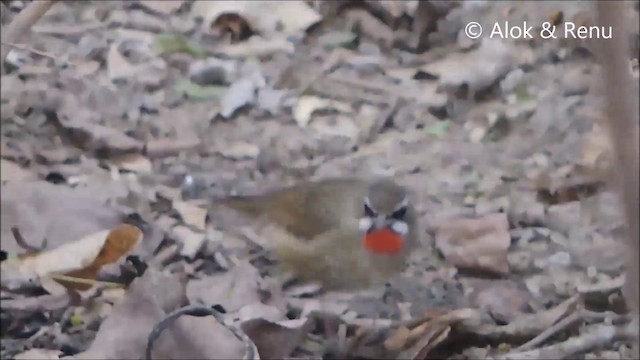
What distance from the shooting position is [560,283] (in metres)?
3.67

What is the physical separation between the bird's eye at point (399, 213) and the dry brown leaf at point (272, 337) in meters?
0.73

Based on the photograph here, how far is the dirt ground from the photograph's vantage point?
10.8 feet

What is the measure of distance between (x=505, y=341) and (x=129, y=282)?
1.36 metres

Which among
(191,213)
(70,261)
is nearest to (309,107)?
(191,213)

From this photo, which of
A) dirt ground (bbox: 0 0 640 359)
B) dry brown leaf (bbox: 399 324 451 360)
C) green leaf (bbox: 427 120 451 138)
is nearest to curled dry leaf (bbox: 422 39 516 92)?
dirt ground (bbox: 0 0 640 359)

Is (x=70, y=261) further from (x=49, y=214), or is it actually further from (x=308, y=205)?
(x=308, y=205)

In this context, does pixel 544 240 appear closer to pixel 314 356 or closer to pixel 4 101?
pixel 314 356

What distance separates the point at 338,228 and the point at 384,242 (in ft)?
0.93

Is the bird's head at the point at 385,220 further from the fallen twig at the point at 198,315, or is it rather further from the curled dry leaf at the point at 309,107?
the curled dry leaf at the point at 309,107

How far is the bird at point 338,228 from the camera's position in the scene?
12.5 ft

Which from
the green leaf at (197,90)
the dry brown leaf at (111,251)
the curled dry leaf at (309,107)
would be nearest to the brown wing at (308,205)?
the dry brown leaf at (111,251)

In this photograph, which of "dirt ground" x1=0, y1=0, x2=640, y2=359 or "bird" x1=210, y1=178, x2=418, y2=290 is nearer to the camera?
"dirt ground" x1=0, y1=0, x2=640, y2=359

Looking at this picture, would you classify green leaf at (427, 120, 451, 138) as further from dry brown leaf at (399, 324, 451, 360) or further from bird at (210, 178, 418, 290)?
dry brown leaf at (399, 324, 451, 360)

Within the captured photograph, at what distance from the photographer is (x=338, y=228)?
157 inches
